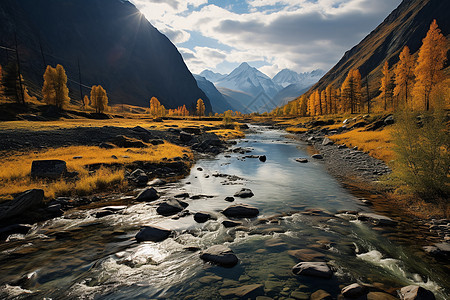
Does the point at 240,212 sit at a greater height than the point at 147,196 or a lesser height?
lesser

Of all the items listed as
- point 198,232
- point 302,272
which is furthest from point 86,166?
point 302,272

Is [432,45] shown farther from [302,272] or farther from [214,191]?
[302,272]

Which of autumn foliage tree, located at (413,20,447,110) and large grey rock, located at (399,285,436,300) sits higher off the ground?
autumn foliage tree, located at (413,20,447,110)

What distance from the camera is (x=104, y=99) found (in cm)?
8881

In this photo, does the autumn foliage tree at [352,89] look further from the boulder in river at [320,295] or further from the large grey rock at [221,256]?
the boulder in river at [320,295]

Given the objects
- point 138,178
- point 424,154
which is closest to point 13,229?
point 138,178

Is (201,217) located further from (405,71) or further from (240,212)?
(405,71)

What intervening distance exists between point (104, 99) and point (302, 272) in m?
101

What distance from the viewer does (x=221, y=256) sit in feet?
29.7

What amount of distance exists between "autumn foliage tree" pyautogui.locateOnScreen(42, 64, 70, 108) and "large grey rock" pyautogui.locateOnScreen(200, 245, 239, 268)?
85.3 m

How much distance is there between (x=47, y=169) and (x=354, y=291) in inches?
844

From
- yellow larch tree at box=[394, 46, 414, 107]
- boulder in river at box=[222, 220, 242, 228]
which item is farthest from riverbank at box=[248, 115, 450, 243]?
yellow larch tree at box=[394, 46, 414, 107]

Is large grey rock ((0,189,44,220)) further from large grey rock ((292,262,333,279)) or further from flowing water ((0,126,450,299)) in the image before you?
large grey rock ((292,262,333,279))

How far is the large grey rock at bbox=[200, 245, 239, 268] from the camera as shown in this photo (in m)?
8.89
